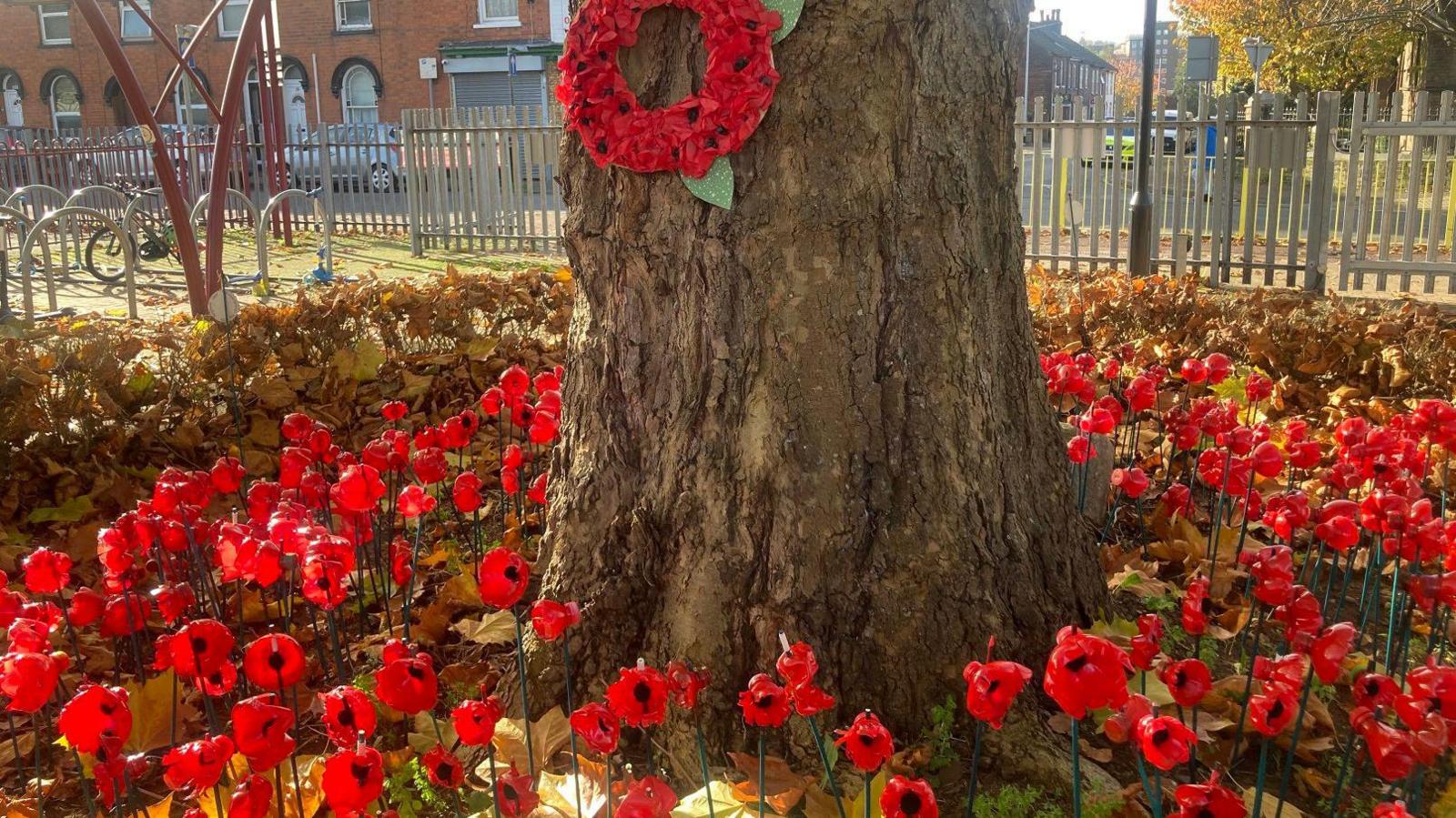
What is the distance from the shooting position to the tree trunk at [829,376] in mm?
2316

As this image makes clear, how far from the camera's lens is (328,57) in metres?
35.0

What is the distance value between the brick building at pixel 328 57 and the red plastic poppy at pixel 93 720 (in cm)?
3262

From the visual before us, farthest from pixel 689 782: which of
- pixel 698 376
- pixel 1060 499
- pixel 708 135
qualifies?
pixel 708 135

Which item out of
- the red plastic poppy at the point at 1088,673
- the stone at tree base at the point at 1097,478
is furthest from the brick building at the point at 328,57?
the red plastic poppy at the point at 1088,673

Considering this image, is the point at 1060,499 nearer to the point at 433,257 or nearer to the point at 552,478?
the point at 552,478

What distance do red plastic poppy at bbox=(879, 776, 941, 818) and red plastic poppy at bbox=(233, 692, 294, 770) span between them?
2.55 feet

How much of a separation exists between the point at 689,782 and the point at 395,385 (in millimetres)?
3350

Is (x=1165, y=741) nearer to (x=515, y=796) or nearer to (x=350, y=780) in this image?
(x=515, y=796)

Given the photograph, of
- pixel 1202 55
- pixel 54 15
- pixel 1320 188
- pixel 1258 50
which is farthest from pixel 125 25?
pixel 1320 188

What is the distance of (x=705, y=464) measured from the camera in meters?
2.39

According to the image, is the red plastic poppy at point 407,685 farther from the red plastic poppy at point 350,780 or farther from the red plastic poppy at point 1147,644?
the red plastic poppy at point 1147,644

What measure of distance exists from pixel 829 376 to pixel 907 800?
108 cm

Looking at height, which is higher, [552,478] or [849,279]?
[849,279]

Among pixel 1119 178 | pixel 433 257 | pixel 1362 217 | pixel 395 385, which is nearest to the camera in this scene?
pixel 395 385
